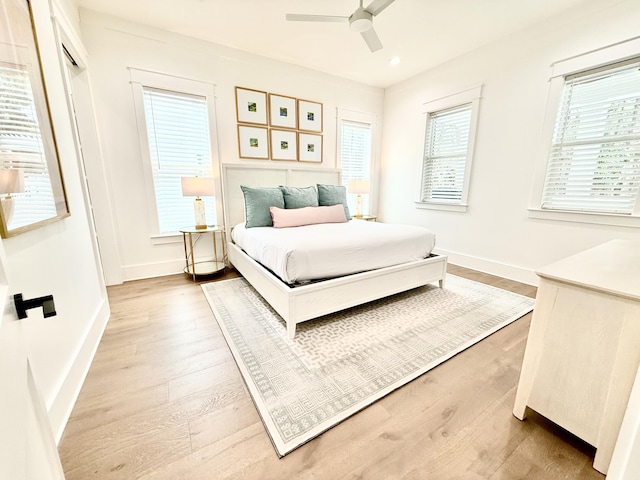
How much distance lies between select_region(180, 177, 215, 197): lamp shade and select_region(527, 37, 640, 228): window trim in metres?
3.71

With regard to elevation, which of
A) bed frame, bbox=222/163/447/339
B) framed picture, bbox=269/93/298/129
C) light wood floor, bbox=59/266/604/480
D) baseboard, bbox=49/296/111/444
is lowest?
light wood floor, bbox=59/266/604/480

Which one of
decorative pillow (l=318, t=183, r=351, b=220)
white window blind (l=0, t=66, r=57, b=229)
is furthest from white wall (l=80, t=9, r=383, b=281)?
white window blind (l=0, t=66, r=57, b=229)

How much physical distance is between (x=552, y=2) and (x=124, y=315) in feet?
16.1

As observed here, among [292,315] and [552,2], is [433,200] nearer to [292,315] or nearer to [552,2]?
[552,2]

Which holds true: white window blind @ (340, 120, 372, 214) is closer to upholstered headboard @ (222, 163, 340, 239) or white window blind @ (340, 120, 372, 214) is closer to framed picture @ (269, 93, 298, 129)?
upholstered headboard @ (222, 163, 340, 239)

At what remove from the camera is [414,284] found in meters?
2.59

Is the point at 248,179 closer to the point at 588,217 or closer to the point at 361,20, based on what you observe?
the point at 361,20

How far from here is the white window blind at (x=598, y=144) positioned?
229 centimetres

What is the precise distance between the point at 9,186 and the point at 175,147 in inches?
93.7

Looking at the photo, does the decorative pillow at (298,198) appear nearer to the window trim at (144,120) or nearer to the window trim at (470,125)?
the window trim at (144,120)

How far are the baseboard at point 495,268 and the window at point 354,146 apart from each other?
172cm

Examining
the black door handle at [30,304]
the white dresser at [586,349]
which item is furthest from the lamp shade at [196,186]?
the white dresser at [586,349]

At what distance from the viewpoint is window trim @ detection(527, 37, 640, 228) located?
7.47 feet

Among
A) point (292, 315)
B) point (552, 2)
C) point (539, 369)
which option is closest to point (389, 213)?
point (552, 2)
